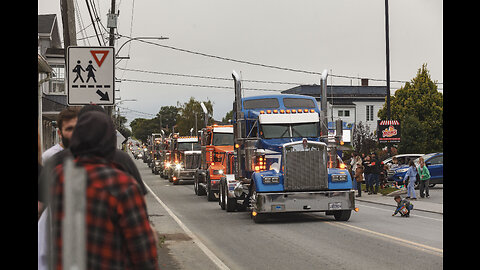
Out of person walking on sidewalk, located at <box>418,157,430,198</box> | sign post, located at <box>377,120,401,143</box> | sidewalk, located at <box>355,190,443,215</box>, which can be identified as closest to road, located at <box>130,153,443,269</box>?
sidewalk, located at <box>355,190,443,215</box>

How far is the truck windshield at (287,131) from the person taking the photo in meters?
19.5

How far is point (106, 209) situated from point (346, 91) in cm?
8830

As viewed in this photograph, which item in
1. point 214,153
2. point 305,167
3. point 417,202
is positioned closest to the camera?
point 305,167

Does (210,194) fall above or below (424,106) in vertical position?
below

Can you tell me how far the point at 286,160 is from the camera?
707 inches

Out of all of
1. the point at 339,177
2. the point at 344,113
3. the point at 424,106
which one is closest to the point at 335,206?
the point at 339,177

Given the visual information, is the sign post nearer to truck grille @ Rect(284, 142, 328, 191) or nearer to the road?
the road

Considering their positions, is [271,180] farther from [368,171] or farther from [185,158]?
[185,158]

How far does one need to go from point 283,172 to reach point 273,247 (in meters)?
4.59

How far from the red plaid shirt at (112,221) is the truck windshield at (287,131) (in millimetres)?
15555

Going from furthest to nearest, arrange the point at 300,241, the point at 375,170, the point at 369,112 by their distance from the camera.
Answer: the point at 369,112 < the point at 375,170 < the point at 300,241

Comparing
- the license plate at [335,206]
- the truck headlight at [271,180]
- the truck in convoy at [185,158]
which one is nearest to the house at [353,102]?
the truck in convoy at [185,158]
